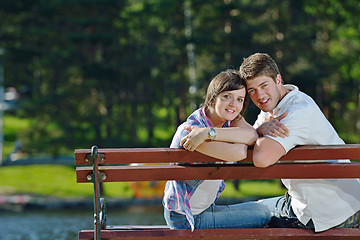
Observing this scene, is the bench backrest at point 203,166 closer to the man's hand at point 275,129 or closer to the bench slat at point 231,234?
the man's hand at point 275,129

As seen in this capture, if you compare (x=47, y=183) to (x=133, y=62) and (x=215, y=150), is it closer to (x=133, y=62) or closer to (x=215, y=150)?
(x=133, y=62)

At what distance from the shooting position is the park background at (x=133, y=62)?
2516 centimetres

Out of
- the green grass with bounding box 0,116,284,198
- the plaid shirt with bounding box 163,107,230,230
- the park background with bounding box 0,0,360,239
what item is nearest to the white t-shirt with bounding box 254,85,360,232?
the plaid shirt with bounding box 163,107,230,230

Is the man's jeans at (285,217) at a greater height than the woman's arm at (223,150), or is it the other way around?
the woman's arm at (223,150)

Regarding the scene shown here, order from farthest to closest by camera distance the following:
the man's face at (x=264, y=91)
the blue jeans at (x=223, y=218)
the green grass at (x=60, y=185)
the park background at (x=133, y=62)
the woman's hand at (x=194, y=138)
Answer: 1. the park background at (x=133, y=62)
2. the green grass at (x=60, y=185)
3. the man's face at (x=264, y=91)
4. the blue jeans at (x=223, y=218)
5. the woman's hand at (x=194, y=138)

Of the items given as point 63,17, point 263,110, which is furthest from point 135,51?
point 263,110

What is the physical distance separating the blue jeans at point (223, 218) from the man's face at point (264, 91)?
0.62 m

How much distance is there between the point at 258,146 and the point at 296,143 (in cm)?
22

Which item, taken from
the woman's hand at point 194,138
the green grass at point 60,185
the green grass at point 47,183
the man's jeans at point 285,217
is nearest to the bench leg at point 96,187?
the woman's hand at point 194,138

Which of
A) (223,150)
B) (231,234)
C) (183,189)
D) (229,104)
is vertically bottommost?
(231,234)

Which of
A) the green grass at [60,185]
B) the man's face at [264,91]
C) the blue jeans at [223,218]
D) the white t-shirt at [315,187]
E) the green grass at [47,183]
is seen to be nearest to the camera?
the white t-shirt at [315,187]

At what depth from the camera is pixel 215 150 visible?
4004 millimetres

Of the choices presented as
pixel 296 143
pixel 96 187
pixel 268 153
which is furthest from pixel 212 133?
pixel 96 187

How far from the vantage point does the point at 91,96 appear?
91.2 feet
